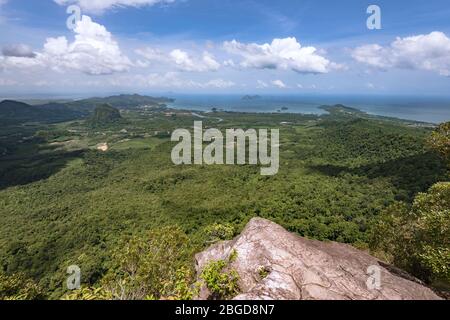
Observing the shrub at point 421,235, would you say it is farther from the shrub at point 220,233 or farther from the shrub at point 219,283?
the shrub at point 220,233

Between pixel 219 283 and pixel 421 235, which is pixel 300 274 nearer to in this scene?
pixel 219 283

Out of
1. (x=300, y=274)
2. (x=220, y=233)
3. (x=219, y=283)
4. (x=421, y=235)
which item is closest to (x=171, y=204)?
(x=220, y=233)

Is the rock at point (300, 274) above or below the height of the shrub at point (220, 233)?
above

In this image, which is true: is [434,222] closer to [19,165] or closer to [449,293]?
[449,293]

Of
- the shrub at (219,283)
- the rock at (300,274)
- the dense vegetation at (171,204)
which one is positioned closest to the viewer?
the rock at (300,274)

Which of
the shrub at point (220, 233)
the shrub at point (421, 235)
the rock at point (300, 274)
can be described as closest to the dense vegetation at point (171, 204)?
the shrub at point (220, 233)

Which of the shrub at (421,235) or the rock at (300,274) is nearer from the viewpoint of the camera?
the rock at (300,274)

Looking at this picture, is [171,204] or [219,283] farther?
[171,204]
